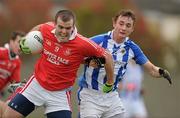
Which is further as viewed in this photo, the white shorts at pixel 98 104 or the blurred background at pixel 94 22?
the blurred background at pixel 94 22

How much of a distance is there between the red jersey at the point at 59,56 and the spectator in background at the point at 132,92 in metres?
7.83

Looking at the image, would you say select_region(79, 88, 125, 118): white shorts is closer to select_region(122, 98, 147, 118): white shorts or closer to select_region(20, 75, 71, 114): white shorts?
select_region(20, 75, 71, 114): white shorts

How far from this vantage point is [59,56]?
955cm

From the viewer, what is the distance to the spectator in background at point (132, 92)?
57.4ft

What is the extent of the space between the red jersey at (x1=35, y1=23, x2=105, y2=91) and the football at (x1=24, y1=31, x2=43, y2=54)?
5 centimetres

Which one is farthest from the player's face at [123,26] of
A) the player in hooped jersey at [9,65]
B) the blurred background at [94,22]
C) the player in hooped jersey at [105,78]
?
the blurred background at [94,22]

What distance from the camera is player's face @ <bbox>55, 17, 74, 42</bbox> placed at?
30.4 ft

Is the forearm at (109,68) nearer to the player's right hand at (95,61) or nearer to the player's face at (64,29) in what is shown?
the player's right hand at (95,61)

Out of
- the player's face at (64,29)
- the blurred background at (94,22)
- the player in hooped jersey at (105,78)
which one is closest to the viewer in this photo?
the player's face at (64,29)

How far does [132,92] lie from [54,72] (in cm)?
814

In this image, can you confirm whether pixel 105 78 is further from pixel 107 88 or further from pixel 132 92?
pixel 132 92

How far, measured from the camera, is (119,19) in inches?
395

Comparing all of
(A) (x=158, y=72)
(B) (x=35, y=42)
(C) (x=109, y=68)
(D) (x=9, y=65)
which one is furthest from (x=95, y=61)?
(D) (x=9, y=65)

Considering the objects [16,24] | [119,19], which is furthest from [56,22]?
[16,24]
